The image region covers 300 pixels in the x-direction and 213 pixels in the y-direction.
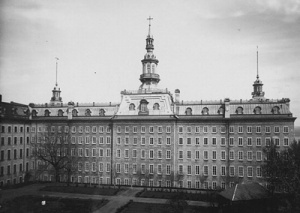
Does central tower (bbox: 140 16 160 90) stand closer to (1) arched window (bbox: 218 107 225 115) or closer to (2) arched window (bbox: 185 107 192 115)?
(2) arched window (bbox: 185 107 192 115)

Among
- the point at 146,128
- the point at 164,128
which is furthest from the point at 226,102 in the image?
the point at 146,128

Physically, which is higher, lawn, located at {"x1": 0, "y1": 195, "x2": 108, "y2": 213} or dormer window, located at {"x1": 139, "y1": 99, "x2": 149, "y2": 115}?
dormer window, located at {"x1": 139, "y1": 99, "x2": 149, "y2": 115}

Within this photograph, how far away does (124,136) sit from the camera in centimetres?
5928

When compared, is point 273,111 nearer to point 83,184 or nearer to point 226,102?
point 226,102

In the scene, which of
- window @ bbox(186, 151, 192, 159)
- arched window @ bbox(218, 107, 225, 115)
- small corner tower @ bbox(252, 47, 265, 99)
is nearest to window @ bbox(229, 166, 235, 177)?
window @ bbox(186, 151, 192, 159)

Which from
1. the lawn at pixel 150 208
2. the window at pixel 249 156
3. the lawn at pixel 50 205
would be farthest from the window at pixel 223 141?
the lawn at pixel 50 205

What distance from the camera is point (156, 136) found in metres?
57.5

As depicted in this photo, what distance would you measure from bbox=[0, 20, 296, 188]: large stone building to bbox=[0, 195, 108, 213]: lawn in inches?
563

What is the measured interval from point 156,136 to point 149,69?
1648 cm

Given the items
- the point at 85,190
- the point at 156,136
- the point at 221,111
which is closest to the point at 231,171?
the point at 221,111

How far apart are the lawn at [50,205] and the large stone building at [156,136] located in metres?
14.3

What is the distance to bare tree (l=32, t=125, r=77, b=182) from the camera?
5721cm

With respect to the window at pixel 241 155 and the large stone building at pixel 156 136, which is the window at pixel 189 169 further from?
the window at pixel 241 155

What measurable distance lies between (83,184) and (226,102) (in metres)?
35.5
